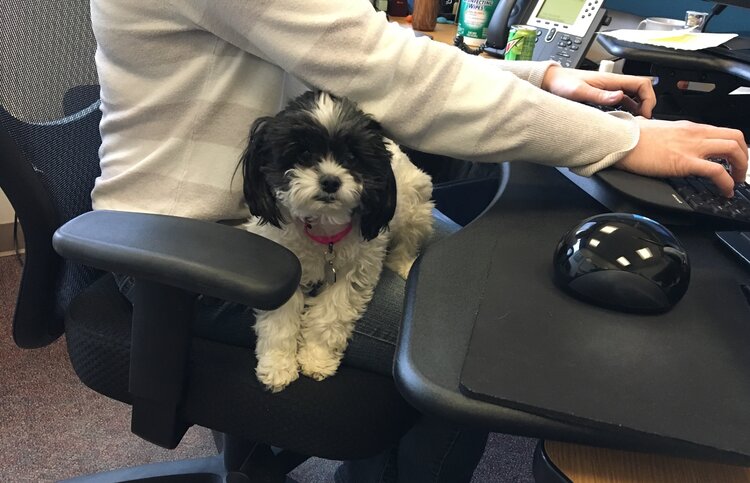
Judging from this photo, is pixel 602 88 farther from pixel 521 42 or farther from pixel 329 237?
pixel 329 237

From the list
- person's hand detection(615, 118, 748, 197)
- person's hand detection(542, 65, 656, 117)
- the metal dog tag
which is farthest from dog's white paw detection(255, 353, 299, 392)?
person's hand detection(542, 65, 656, 117)

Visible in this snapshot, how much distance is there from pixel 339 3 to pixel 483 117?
0.21 m

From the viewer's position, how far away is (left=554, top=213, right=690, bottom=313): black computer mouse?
0.57 metres

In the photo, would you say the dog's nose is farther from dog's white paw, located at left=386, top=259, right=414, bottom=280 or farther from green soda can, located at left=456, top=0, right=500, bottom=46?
green soda can, located at left=456, top=0, right=500, bottom=46

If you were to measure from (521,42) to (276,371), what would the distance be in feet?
3.21

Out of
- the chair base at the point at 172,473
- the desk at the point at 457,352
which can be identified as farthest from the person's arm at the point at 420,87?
the chair base at the point at 172,473

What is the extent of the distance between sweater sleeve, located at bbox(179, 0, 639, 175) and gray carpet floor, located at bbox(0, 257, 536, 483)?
990 millimetres

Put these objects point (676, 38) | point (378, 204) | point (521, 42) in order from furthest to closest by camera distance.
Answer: point (521, 42), point (676, 38), point (378, 204)

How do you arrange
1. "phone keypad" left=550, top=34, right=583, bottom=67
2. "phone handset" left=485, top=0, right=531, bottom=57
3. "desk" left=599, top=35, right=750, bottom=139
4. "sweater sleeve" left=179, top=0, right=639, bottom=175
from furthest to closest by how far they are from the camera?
"phone handset" left=485, top=0, right=531, bottom=57 < "phone keypad" left=550, top=34, right=583, bottom=67 < "desk" left=599, top=35, right=750, bottom=139 < "sweater sleeve" left=179, top=0, right=639, bottom=175

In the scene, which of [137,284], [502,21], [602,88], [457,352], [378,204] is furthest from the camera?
[502,21]

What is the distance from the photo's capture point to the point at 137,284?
685mm

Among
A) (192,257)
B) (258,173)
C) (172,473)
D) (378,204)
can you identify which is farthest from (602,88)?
(172,473)

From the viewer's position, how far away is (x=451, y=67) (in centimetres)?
72

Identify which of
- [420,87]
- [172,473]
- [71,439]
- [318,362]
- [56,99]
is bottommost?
[71,439]
